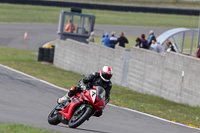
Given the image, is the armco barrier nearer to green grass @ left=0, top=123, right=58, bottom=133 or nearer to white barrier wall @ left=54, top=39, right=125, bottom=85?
white barrier wall @ left=54, top=39, right=125, bottom=85

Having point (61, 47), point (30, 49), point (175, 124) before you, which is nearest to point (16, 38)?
point (30, 49)

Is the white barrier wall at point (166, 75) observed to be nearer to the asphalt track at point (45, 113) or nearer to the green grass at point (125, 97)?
the green grass at point (125, 97)

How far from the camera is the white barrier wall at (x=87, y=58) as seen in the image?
67.7 ft

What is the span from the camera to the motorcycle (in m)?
8.80

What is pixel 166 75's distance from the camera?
687 inches

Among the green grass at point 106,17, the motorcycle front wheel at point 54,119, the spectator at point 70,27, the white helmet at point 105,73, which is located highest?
the green grass at point 106,17

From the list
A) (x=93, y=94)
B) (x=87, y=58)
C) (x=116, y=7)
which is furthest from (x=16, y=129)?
(x=116, y=7)

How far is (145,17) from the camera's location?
175 ft

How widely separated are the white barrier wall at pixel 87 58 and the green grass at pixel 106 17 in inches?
813

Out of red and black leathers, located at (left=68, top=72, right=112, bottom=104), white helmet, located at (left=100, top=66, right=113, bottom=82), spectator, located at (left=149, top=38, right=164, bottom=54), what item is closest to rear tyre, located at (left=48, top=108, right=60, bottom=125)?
red and black leathers, located at (left=68, top=72, right=112, bottom=104)

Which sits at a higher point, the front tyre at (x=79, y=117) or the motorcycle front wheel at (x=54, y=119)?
the front tyre at (x=79, y=117)

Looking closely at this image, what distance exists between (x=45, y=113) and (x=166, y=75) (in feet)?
24.2

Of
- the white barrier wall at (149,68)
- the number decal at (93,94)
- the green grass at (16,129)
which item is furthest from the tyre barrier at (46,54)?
the green grass at (16,129)

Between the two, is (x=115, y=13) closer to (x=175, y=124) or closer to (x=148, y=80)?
(x=148, y=80)
